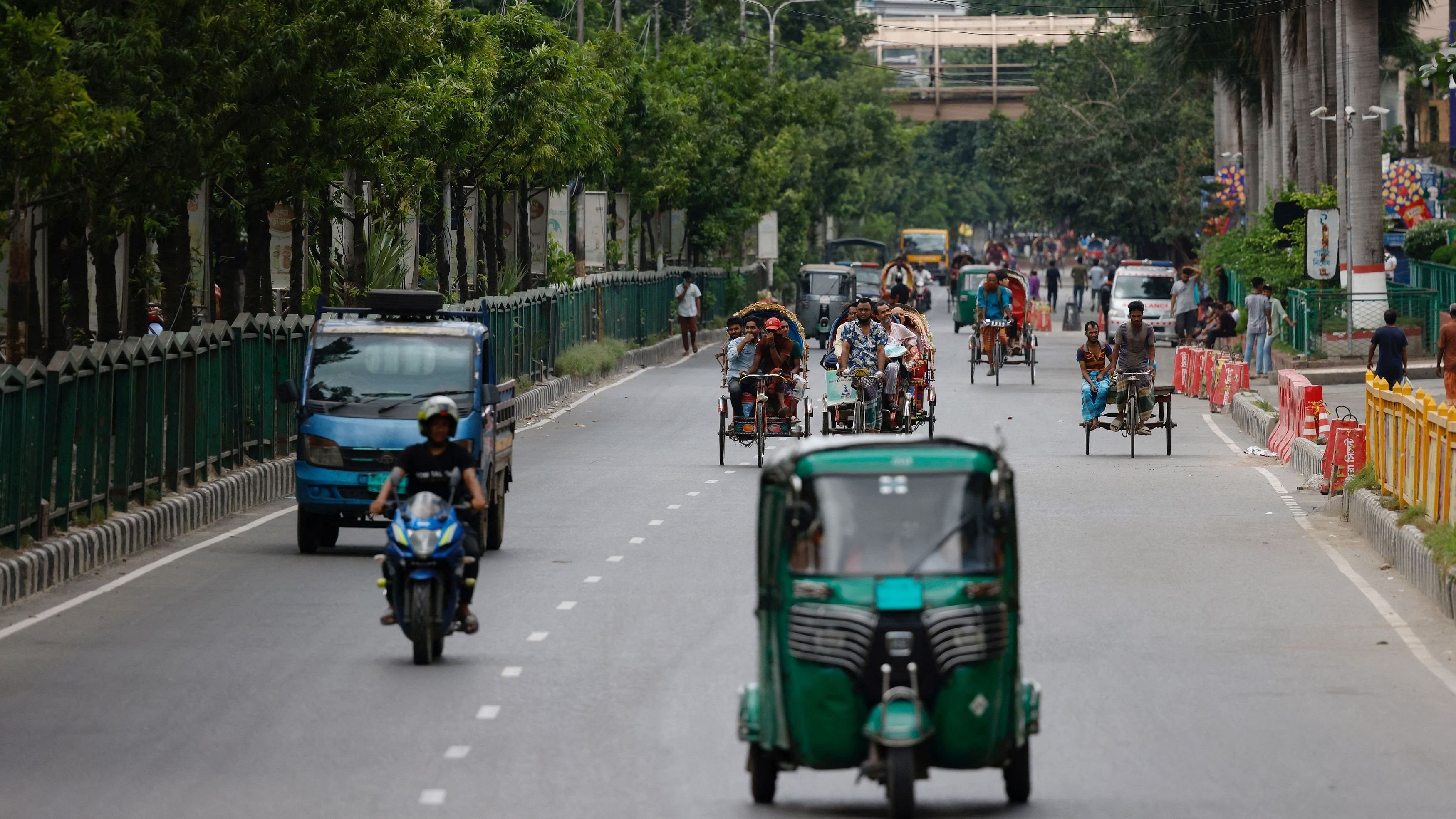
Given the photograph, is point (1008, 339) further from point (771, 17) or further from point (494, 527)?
point (771, 17)

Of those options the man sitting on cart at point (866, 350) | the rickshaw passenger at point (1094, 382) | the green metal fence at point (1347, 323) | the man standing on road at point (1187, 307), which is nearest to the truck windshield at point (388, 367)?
the man sitting on cart at point (866, 350)

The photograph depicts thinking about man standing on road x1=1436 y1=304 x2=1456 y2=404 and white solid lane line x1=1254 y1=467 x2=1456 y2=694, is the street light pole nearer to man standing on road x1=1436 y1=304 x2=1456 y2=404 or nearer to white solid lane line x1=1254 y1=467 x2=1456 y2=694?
man standing on road x1=1436 y1=304 x2=1456 y2=404

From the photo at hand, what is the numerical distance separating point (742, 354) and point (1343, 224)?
65.6 feet

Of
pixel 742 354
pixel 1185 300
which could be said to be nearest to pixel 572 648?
pixel 742 354

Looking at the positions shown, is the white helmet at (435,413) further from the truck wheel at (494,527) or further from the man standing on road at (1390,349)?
the man standing on road at (1390,349)

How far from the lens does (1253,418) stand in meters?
29.8

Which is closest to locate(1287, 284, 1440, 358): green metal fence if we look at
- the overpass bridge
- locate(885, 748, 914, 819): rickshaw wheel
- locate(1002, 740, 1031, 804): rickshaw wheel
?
locate(1002, 740, 1031, 804): rickshaw wheel

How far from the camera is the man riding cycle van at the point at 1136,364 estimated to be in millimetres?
26234

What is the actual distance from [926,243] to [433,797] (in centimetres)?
10169

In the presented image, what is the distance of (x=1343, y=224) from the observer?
4200 cm

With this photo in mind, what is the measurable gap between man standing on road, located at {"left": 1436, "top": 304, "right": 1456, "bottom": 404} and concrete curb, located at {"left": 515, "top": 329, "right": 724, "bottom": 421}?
476 inches

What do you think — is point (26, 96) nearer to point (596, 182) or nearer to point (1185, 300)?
point (596, 182)

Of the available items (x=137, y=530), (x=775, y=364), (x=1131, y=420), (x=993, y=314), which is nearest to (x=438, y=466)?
(x=137, y=530)

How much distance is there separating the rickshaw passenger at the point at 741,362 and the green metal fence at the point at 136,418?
474 cm
